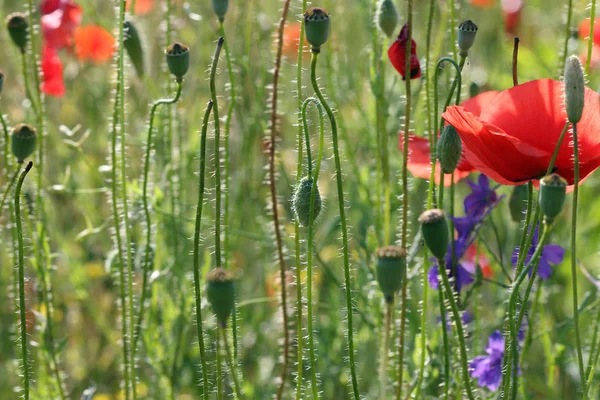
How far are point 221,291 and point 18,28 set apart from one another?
2.23 ft

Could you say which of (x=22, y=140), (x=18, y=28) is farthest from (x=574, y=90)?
(x=18, y=28)

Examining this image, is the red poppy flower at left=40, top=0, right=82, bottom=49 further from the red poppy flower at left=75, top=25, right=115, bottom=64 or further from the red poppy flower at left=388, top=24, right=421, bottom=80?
the red poppy flower at left=388, top=24, right=421, bottom=80

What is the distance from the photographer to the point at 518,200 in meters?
1.28

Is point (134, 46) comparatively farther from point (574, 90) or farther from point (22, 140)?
point (574, 90)

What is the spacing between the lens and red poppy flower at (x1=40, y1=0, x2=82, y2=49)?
73.2 inches

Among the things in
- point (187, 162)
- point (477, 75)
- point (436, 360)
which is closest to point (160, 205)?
point (187, 162)

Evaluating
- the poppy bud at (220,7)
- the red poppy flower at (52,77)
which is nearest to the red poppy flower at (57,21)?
the red poppy flower at (52,77)

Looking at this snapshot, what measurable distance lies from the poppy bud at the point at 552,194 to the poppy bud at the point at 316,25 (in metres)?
0.29

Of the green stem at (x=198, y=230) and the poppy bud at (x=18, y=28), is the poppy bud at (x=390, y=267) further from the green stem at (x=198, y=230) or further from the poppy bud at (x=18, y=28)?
the poppy bud at (x=18, y=28)

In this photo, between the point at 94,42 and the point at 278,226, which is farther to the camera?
the point at 94,42

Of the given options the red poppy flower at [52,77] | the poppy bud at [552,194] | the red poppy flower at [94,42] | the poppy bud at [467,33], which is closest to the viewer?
the poppy bud at [552,194]

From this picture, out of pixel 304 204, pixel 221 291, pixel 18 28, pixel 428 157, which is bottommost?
pixel 221 291

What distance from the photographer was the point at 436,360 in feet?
4.26

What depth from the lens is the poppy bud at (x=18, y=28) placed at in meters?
1.30
